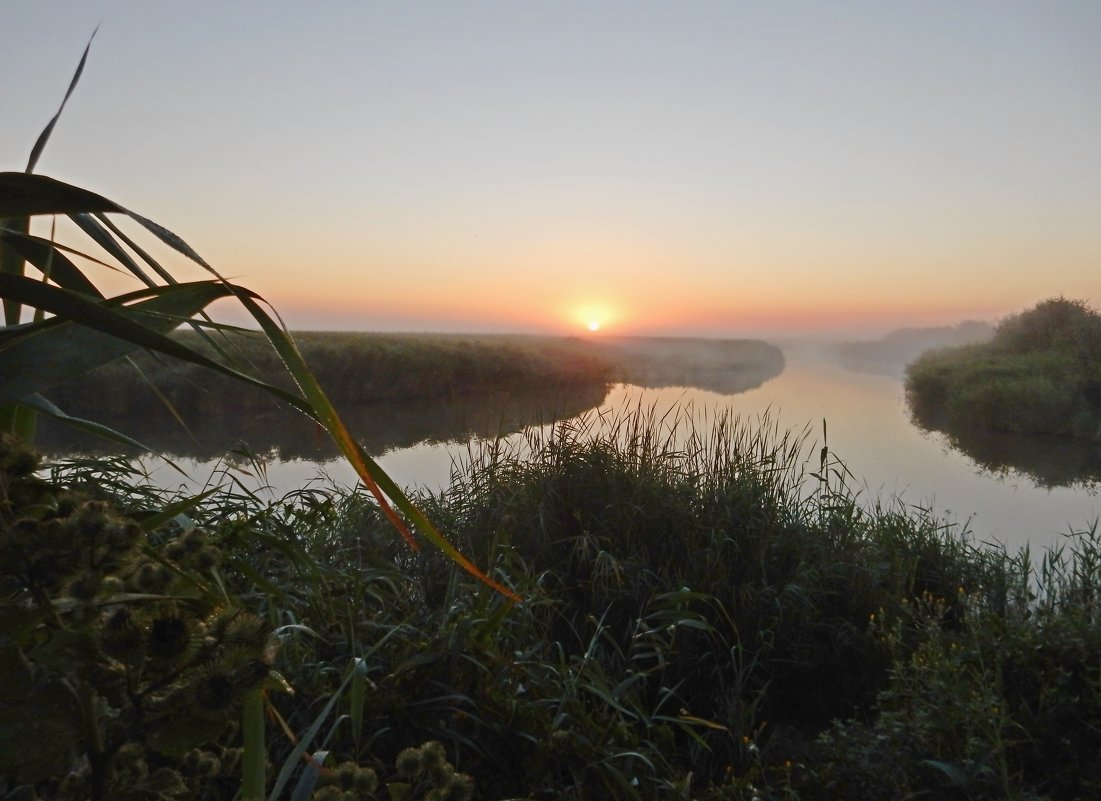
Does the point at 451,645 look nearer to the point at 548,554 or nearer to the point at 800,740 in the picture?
the point at 800,740

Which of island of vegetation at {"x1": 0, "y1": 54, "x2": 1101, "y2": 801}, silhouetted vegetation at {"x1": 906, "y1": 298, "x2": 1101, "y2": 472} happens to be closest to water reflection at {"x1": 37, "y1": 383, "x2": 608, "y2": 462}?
island of vegetation at {"x1": 0, "y1": 54, "x2": 1101, "y2": 801}

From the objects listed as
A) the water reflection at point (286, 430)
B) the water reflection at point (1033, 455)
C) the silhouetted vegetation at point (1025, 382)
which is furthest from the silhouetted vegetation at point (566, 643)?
the silhouetted vegetation at point (1025, 382)

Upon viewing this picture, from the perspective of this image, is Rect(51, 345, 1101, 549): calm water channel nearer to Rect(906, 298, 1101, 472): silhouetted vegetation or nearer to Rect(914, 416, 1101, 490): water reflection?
Rect(914, 416, 1101, 490): water reflection

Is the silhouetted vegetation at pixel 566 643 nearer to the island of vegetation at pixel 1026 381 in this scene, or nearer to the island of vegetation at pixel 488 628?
the island of vegetation at pixel 488 628

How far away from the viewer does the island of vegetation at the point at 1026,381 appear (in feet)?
34.1

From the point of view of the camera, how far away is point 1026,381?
11016 millimetres

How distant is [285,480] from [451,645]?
151 inches

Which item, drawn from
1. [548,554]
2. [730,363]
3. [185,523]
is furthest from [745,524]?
[730,363]

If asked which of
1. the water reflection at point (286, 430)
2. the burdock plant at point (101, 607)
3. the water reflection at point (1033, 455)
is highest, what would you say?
the burdock plant at point (101, 607)

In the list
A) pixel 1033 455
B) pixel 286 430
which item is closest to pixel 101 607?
pixel 286 430

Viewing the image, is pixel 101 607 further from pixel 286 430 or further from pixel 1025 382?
pixel 1025 382

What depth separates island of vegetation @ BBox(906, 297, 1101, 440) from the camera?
34.1 ft

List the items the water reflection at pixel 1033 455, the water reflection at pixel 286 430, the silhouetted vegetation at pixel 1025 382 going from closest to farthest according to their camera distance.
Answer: the water reflection at pixel 286 430
the water reflection at pixel 1033 455
the silhouetted vegetation at pixel 1025 382

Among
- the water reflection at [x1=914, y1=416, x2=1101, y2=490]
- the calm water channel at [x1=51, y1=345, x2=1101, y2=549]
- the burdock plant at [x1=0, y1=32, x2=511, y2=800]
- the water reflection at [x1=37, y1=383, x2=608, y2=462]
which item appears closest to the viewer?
the burdock plant at [x1=0, y1=32, x2=511, y2=800]
